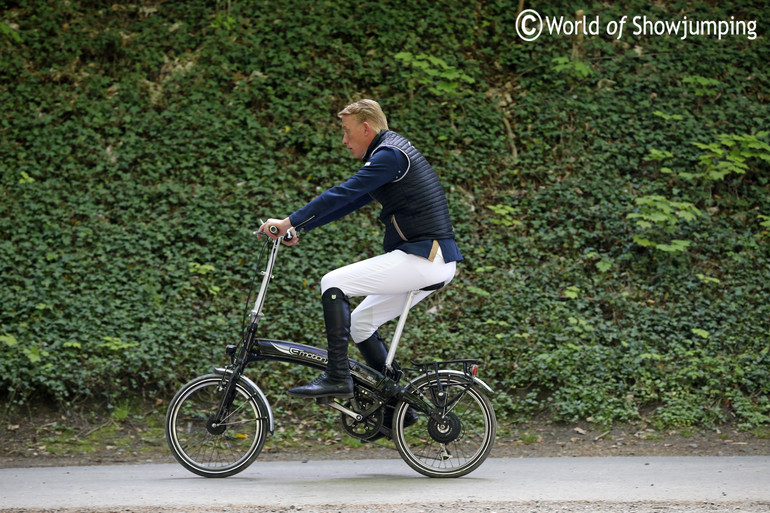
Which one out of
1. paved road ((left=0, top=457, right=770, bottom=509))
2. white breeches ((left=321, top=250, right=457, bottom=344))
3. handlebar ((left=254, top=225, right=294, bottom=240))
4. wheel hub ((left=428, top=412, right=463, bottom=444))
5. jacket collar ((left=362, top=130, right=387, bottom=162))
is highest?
jacket collar ((left=362, top=130, right=387, bottom=162))

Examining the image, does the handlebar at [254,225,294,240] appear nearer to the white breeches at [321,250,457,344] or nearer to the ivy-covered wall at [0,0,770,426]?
the white breeches at [321,250,457,344]

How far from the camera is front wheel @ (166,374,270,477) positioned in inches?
224

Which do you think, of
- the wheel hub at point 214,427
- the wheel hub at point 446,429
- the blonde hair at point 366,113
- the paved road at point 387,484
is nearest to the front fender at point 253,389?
the wheel hub at point 214,427

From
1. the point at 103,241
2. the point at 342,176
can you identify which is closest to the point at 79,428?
the point at 103,241

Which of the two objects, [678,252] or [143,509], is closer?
[143,509]

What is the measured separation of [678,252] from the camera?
9852mm

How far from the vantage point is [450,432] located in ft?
18.9

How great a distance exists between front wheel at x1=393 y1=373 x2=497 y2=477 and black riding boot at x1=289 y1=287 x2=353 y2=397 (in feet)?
1.63

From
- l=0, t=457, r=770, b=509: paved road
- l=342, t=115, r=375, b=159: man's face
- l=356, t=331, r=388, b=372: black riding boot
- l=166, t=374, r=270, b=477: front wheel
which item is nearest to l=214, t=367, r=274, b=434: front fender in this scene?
l=166, t=374, r=270, b=477: front wheel

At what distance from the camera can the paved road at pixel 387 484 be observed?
4848mm

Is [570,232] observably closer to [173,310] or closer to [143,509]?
[173,310]

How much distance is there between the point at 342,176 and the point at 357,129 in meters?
5.23

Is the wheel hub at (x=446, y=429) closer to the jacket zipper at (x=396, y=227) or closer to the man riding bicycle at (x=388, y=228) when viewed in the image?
the man riding bicycle at (x=388, y=228)

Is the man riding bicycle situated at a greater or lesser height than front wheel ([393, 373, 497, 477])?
greater
